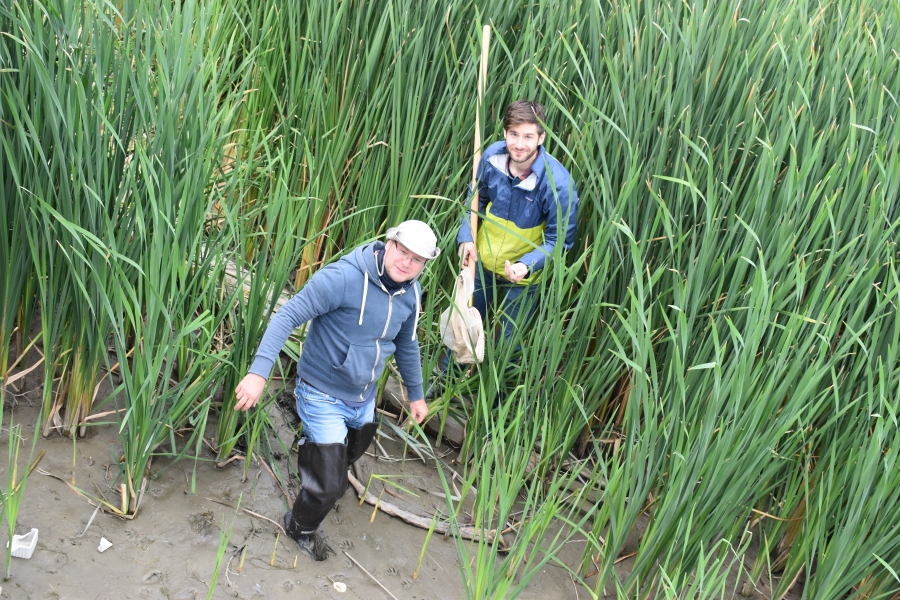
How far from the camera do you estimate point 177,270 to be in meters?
2.37

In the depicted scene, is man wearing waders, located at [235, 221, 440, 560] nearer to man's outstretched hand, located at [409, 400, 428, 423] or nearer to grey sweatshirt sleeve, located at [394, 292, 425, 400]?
grey sweatshirt sleeve, located at [394, 292, 425, 400]

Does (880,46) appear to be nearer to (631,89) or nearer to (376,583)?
(631,89)

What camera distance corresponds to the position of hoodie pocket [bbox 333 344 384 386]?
251 cm

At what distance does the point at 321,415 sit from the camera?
256 cm

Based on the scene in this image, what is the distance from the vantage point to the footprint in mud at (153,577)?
2.34 metres

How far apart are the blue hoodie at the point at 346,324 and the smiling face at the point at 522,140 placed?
2.52 ft

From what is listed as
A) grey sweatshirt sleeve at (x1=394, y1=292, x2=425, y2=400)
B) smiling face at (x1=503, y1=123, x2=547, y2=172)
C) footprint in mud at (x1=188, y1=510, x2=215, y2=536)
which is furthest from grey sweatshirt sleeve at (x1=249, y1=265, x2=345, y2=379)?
smiling face at (x1=503, y1=123, x2=547, y2=172)

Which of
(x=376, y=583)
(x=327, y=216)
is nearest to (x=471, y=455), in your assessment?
(x=376, y=583)

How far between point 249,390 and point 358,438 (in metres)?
0.56

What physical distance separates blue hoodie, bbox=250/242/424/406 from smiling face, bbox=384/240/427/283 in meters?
0.06

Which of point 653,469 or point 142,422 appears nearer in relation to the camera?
point 142,422

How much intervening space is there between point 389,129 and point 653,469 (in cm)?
189

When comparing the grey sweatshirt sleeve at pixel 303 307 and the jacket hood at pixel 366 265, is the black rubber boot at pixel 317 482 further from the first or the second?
the jacket hood at pixel 366 265

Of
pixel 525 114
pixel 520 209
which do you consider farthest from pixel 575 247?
pixel 525 114
